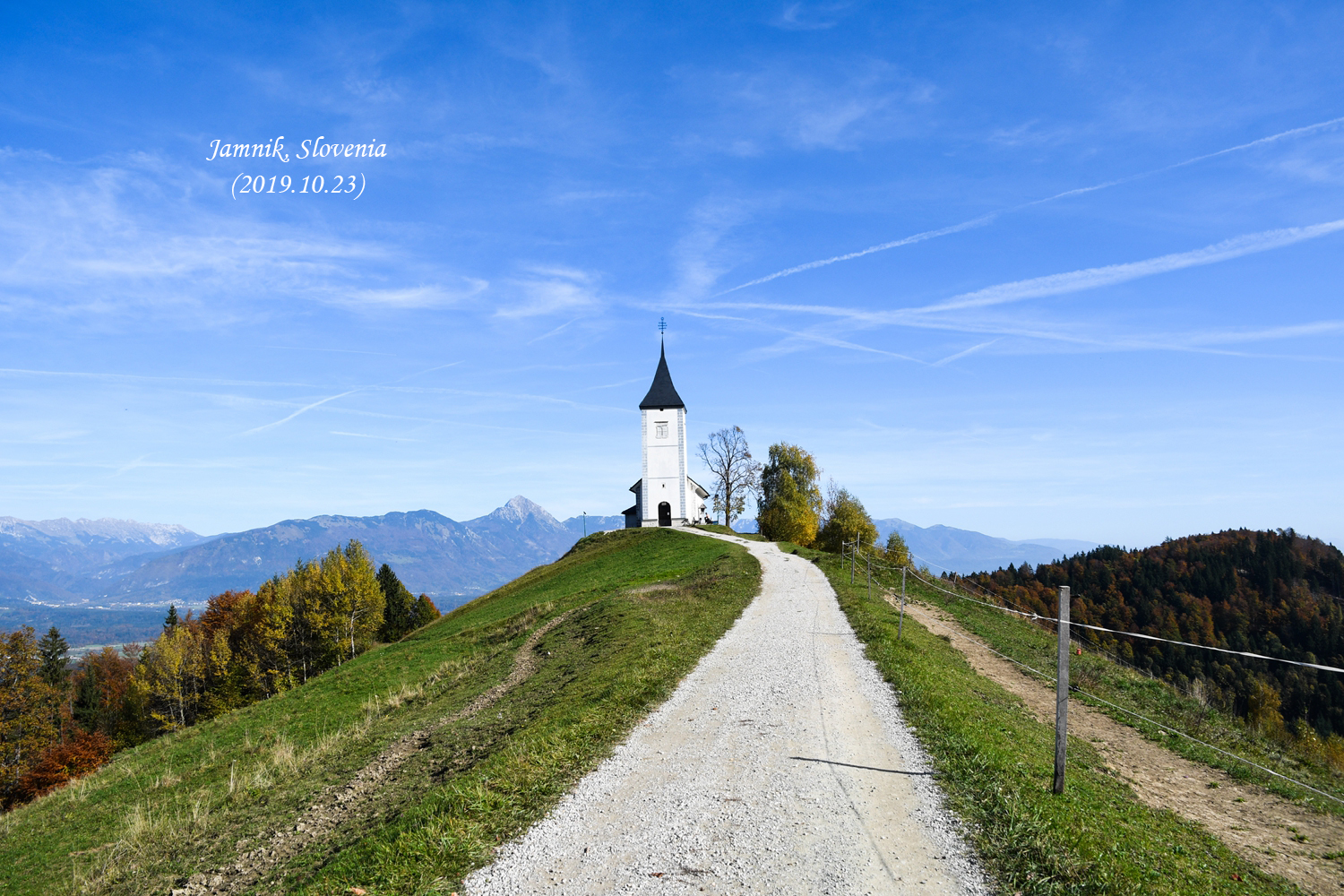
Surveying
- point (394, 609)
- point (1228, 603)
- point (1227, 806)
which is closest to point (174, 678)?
point (394, 609)

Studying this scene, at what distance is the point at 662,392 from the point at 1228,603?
115m

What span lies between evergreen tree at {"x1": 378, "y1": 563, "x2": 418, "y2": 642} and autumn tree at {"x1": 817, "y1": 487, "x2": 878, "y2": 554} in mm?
54347

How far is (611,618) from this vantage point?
2534 centimetres

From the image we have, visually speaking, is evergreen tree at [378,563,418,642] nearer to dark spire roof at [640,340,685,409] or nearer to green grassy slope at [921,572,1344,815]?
dark spire roof at [640,340,685,409]

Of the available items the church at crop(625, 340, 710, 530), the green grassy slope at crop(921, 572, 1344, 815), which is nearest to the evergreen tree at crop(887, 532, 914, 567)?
the church at crop(625, 340, 710, 530)

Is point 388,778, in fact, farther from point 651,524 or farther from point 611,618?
point 651,524

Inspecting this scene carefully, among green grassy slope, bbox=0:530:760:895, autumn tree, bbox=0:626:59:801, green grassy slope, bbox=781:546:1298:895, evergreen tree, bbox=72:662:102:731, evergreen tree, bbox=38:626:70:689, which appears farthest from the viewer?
evergreen tree, bbox=72:662:102:731

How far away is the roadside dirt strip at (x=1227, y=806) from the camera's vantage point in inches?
388

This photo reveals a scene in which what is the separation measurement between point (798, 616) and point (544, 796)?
56.6 ft

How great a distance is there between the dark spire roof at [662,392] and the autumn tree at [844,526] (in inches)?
812

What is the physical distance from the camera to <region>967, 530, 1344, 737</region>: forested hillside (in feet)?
328

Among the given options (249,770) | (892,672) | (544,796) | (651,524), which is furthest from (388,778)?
(651,524)

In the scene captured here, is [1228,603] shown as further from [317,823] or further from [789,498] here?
[317,823]

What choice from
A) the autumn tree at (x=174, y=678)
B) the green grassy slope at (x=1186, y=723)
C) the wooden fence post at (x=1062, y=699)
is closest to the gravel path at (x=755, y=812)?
the wooden fence post at (x=1062, y=699)
